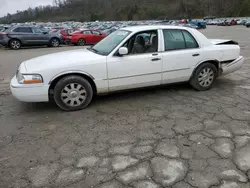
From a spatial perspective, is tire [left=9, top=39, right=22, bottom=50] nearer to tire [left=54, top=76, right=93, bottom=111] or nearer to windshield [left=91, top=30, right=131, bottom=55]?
windshield [left=91, top=30, right=131, bottom=55]

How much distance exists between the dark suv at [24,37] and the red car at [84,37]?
1.44m

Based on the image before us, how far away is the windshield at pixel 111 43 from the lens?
4503mm

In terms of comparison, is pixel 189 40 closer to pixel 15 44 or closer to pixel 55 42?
pixel 15 44

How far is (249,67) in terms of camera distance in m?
7.54

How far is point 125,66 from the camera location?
436 cm

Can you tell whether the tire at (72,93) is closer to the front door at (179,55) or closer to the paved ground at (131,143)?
the paved ground at (131,143)

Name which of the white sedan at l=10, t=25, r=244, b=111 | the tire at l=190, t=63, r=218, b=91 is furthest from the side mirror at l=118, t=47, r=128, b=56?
the tire at l=190, t=63, r=218, b=91

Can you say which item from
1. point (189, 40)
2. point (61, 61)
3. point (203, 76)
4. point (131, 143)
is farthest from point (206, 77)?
point (61, 61)

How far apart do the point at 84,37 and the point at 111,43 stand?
14.0 m

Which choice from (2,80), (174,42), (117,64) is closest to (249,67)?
(174,42)

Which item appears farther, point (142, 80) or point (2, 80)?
point (2, 80)

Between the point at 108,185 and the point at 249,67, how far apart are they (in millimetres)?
6921

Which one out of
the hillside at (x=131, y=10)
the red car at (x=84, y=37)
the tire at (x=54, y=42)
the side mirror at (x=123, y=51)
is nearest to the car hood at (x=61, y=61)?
the side mirror at (x=123, y=51)

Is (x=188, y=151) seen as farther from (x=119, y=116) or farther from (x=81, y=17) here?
(x=81, y=17)
